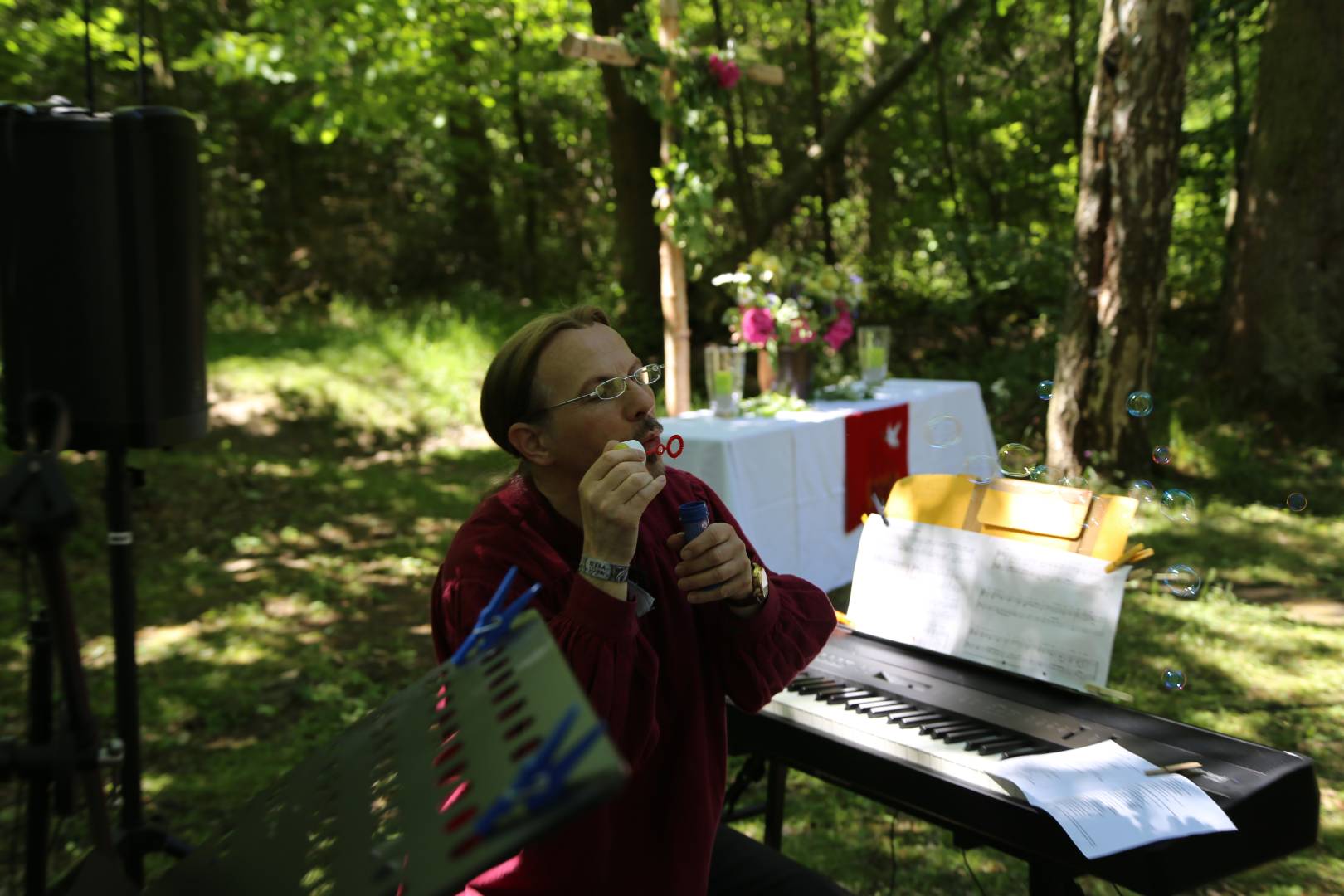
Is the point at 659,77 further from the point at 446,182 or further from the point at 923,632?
the point at 446,182

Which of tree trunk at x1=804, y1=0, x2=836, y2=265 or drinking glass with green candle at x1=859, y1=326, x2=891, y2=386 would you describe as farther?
tree trunk at x1=804, y1=0, x2=836, y2=265

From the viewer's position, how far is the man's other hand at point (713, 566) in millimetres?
1634

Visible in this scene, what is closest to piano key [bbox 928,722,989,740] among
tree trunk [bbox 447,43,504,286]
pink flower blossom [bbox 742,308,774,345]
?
pink flower blossom [bbox 742,308,774,345]

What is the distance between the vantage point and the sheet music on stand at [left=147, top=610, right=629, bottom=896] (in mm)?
756

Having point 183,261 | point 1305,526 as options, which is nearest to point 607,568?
point 183,261

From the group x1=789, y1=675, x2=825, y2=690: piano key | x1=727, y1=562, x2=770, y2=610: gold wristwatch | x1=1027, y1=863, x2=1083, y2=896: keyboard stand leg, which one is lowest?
x1=1027, y1=863, x2=1083, y2=896: keyboard stand leg

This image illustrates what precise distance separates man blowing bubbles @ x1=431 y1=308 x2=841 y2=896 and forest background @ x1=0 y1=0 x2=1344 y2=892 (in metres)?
1.60

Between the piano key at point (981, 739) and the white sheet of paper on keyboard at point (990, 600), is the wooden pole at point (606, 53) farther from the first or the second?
the piano key at point (981, 739)

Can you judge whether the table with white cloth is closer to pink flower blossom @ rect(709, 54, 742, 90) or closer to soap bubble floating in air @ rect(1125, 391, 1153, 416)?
soap bubble floating in air @ rect(1125, 391, 1153, 416)

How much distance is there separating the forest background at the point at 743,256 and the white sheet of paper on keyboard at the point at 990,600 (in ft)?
3.67

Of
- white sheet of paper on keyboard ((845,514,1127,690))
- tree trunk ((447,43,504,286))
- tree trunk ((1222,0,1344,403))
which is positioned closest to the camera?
white sheet of paper on keyboard ((845,514,1127,690))

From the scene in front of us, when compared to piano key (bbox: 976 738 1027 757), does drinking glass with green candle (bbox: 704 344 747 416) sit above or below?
above

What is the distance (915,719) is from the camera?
200 centimetres

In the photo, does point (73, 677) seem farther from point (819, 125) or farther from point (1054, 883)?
point (819, 125)
